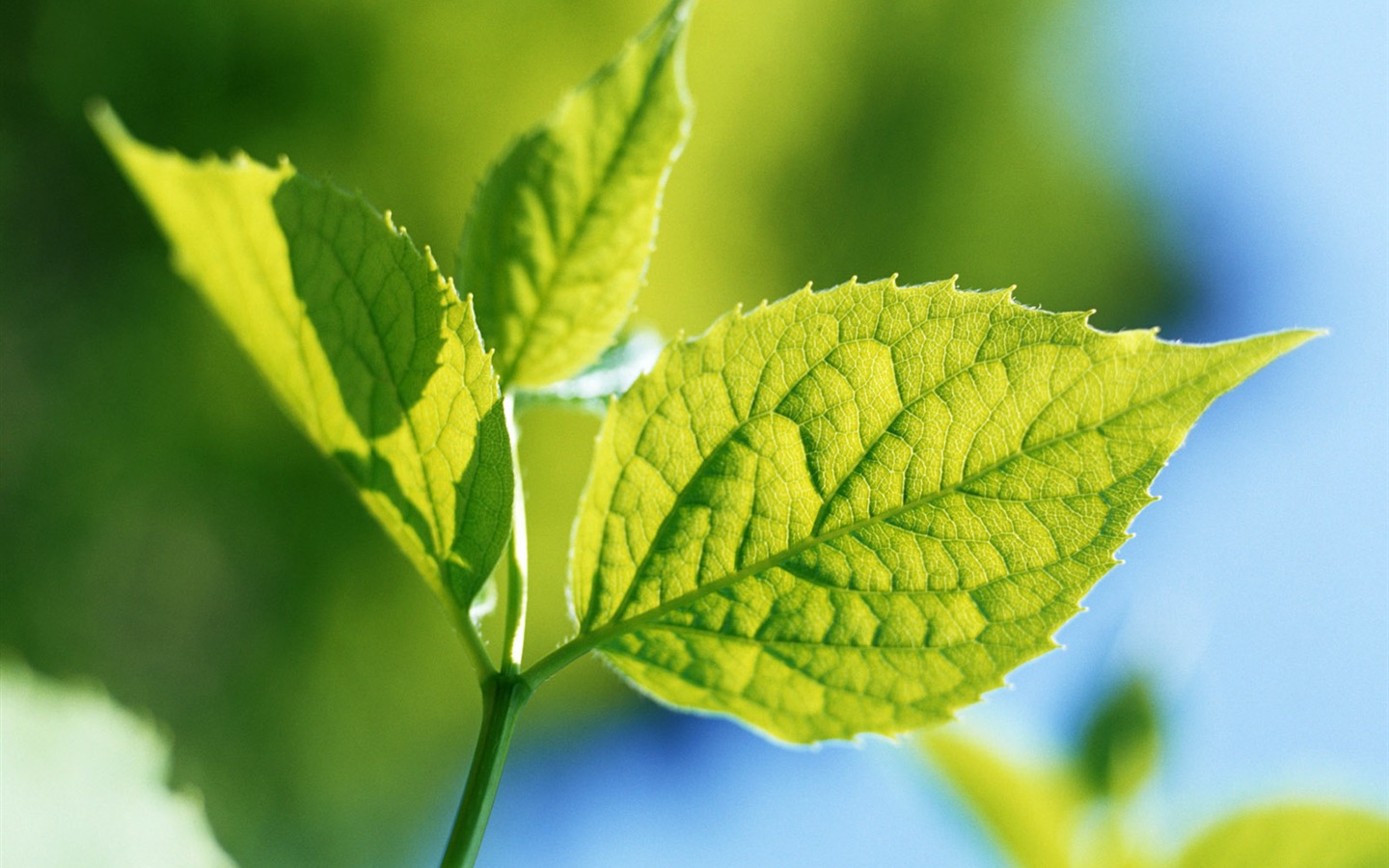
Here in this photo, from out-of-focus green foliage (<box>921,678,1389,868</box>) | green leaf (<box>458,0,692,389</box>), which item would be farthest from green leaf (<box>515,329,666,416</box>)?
out-of-focus green foliage (<box>921,678,1389,868</box>)

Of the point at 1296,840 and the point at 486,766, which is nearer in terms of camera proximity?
the point at 486,766

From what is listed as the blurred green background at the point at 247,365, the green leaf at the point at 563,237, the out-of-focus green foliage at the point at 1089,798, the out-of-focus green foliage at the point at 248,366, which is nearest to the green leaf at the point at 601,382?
the green leaf at the point at 563,237

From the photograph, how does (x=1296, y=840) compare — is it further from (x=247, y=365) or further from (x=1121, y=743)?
(x=247, y=365)

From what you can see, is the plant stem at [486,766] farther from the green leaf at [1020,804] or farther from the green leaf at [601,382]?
the green leaf at [1020,804]

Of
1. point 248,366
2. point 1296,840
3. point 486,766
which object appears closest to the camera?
point 486,766

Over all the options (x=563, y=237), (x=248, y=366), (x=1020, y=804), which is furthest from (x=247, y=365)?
(x=563, y=237)

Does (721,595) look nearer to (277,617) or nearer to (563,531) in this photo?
(563,531)
